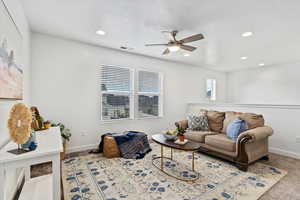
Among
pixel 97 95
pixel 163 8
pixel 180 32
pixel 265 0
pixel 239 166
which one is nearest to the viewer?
pixel 265 0

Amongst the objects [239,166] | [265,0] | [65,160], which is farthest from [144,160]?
[265,0]

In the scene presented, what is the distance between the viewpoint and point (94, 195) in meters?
1.90

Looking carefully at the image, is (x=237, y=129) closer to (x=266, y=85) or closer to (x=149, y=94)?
(x=149, y=94)

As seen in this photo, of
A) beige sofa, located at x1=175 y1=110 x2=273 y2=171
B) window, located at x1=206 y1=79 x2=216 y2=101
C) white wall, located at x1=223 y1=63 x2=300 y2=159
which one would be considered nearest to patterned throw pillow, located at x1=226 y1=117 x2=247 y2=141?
beige sofa, located at x1=175 y1=110 x2=273 y2=171

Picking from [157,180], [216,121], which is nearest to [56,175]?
[157,180]

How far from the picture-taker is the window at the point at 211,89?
6.30 meters

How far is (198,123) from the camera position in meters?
3.65

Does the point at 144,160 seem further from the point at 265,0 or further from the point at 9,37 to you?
the point at 265,0

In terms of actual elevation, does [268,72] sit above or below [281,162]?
above

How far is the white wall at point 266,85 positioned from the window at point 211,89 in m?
0.88

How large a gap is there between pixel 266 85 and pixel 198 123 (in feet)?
13.0

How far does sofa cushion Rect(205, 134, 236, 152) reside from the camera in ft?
8.98

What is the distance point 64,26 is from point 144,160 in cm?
297

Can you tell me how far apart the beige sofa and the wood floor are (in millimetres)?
312
